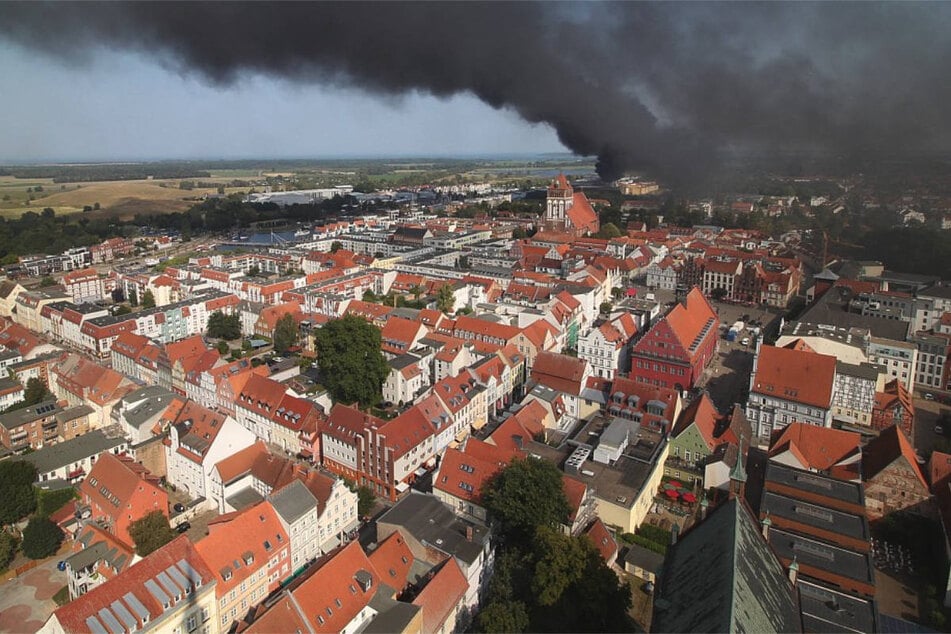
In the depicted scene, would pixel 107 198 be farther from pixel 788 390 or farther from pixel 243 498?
pixel 788 390

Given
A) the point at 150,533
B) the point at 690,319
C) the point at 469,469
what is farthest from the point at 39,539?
the point at 690,319

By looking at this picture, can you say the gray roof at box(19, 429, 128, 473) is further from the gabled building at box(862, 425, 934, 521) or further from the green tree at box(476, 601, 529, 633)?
the gabled building at box(862, 425, 934, 521)

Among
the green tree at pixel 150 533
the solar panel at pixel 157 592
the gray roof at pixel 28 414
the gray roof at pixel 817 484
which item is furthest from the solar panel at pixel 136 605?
the gray roof at pixel 817 484

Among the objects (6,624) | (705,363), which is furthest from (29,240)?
(705,363)

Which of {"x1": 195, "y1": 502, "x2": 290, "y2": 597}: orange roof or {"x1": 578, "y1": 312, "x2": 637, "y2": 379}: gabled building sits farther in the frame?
{"x1": 578, "y1": 312, "x2": 637, "y2": 379}: gabled building

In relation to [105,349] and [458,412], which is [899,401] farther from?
[105,349]

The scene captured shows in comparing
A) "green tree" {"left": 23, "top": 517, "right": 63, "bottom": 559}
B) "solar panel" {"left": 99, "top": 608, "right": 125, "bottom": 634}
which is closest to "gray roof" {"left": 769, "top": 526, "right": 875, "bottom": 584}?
"solar panel" {"left": 99, "top": 608, "right": 125, "bottom": 634}

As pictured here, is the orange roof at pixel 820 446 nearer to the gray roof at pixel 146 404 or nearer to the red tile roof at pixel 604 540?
the red tile roof at pixel 604 540
